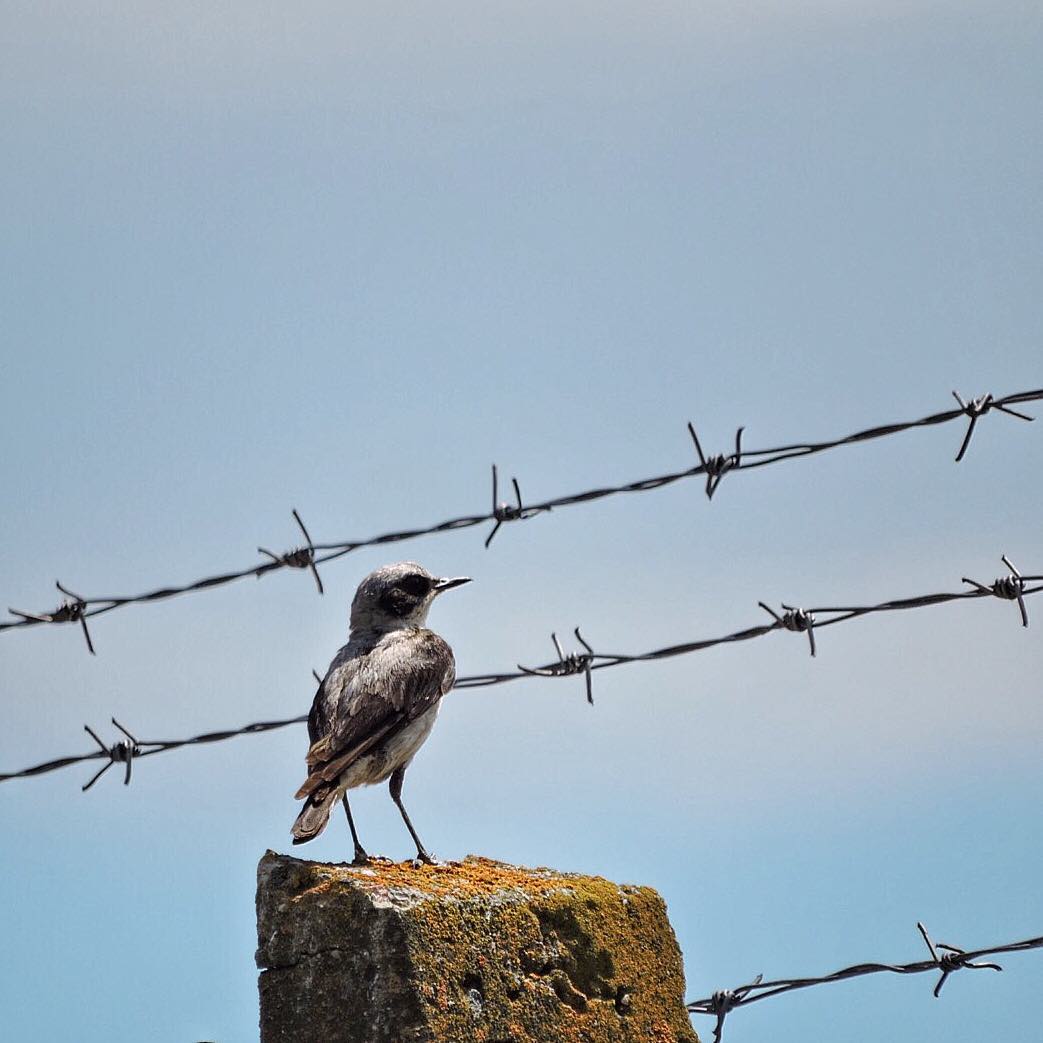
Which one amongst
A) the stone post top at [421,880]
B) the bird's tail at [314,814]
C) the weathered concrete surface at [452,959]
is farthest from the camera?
the bird's tail at [314,814]

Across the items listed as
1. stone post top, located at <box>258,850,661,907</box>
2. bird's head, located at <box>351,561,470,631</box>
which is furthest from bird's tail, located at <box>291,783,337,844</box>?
bird's head, located at <box>351,561,470,631</box>

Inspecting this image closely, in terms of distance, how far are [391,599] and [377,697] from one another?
Result: 80 centimetres

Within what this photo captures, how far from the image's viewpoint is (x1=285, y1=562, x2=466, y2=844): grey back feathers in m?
5.73

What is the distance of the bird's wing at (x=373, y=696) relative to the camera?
5777mm

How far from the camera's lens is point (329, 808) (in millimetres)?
5508

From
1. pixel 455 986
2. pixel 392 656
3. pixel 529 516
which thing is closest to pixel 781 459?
pixel 529 516

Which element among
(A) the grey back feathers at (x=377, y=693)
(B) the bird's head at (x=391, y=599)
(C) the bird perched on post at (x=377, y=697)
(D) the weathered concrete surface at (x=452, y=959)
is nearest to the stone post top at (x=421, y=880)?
(D) the weathered concrete surface at (x=452, y=959)

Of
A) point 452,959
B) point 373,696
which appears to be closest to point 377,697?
point 373,696

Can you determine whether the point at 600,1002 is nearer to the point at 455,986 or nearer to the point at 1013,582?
the point at 455,986

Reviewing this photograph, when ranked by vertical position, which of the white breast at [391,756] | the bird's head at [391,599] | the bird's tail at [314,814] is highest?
the bird's head at [391,599]

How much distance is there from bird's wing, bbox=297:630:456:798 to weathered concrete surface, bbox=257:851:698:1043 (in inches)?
31.6

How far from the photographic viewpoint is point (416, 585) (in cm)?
692

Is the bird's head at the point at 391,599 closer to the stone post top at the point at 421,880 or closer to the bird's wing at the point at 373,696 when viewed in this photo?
the bird's wing at the point at 373,696

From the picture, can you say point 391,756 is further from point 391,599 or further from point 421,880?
point 421,880
